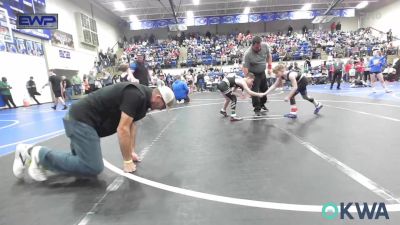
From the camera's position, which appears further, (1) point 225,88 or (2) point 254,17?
(2) point 254,17

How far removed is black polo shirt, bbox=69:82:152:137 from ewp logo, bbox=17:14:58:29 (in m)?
11.2

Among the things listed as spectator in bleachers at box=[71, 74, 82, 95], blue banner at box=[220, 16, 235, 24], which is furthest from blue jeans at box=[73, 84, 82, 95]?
blue banner at box=[220, 16, 235, 24]

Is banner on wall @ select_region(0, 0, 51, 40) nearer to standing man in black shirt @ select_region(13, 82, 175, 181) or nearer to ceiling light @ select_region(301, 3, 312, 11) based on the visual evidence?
standing man in black shirt @ select_region(13, 82, 175, 181)

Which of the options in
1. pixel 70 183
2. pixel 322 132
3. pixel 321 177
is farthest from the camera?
pixel 322 132

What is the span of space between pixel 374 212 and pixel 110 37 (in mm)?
29418

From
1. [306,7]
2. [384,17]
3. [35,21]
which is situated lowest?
[35,21]

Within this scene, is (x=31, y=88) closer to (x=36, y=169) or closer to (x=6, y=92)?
(x=6, y=92)

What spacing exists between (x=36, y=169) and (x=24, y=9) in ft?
48.6

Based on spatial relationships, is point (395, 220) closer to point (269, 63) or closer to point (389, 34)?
point (269, 63)

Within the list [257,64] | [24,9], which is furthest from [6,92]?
[257,64]

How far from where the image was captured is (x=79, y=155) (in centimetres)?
283

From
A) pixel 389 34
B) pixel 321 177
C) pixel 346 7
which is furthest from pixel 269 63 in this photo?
pixel 346 7

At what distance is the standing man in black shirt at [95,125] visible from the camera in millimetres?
2793

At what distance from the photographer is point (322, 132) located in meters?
4.40
